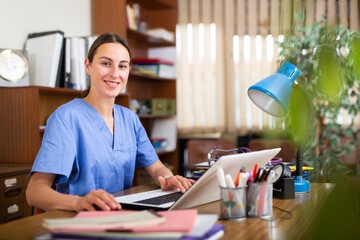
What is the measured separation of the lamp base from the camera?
1.35m

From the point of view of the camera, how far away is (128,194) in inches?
50.5

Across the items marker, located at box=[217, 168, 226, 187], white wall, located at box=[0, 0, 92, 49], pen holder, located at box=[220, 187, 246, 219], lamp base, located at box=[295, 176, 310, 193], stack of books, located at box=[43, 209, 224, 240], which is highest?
white wall, located at box=[0, 0, 92, 49]

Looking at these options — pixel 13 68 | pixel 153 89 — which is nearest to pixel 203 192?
pixel 13 68

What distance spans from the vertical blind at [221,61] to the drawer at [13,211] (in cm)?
263

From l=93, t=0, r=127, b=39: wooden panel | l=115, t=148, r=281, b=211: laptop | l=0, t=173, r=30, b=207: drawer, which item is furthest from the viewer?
l=93, t=0, r=127, b=39: wooden panel

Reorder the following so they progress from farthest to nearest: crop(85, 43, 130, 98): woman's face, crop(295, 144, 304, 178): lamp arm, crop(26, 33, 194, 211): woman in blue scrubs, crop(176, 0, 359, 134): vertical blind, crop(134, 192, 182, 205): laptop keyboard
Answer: crop(176, 0, 359, 134): vertical blind, crop(85, 43, 130, 98): woman's face, crop(295, 144, 304, 178): lamp arm, crop(26, 33, 194, 211): woman in blue scrubs, crop(134, 192, 182, 205): laptop keyboard

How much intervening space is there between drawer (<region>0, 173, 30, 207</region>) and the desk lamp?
1359 millimetres

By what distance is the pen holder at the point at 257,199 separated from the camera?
964mm

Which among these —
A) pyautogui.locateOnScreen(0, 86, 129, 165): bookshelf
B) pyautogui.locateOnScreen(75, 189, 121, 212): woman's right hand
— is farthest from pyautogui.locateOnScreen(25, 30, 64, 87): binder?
pyautogui.locateOnScreen(75, 189, 121, 212): woman's right hand

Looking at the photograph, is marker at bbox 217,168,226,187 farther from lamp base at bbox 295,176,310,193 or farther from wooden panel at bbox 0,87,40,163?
wooden panel at bbox 0,87,40,163

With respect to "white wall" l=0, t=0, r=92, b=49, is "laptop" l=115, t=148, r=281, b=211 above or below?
below

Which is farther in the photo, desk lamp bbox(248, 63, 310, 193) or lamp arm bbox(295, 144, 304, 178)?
lamp arm bbox(295, 144, 304, 178)

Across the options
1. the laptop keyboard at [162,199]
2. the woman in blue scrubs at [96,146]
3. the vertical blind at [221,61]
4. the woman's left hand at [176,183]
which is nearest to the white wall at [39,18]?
the woman in blue scrubs at [96,146]

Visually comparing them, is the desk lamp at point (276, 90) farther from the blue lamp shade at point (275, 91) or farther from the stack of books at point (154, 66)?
the stack of books at point (154, 66)
